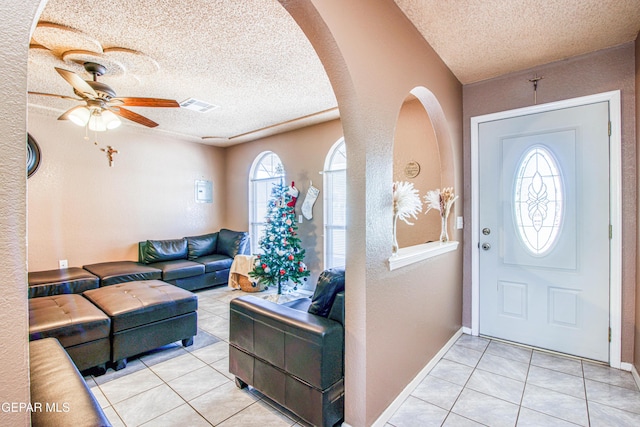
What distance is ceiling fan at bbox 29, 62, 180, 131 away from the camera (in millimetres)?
2574

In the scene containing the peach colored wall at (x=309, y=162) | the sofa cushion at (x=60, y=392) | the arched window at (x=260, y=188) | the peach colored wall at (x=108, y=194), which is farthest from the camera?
the arched window at (x=260, y=188)

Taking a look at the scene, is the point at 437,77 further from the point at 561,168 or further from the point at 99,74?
the point at 99,74

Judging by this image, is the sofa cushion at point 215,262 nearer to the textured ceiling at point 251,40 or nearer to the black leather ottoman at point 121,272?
the black leather ottoman at point 121,272

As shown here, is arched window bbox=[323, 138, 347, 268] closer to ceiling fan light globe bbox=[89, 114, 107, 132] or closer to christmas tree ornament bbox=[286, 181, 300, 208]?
christmas tree ornament bbox=[286, 181, 300, 208]

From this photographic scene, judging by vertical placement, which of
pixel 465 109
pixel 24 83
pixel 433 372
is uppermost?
pixel 465 109

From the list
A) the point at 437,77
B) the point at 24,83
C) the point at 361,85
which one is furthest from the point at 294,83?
the point at 24,83

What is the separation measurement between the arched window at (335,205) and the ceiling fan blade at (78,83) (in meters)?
2.93

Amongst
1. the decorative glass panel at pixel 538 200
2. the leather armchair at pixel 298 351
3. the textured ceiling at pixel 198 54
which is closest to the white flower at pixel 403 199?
the leather armchair at pixel 298 351

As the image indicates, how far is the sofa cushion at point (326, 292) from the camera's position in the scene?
1933 mm

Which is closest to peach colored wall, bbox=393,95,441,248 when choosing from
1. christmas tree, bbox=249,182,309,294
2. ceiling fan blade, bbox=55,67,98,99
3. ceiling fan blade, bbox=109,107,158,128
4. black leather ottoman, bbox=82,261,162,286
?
christmas tree, bbox=249,182,309,294

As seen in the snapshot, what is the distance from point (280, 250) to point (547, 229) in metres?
3.19

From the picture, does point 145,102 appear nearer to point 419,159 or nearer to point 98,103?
point 98,103

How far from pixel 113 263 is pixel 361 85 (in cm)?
465

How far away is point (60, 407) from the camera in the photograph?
3.58ft
